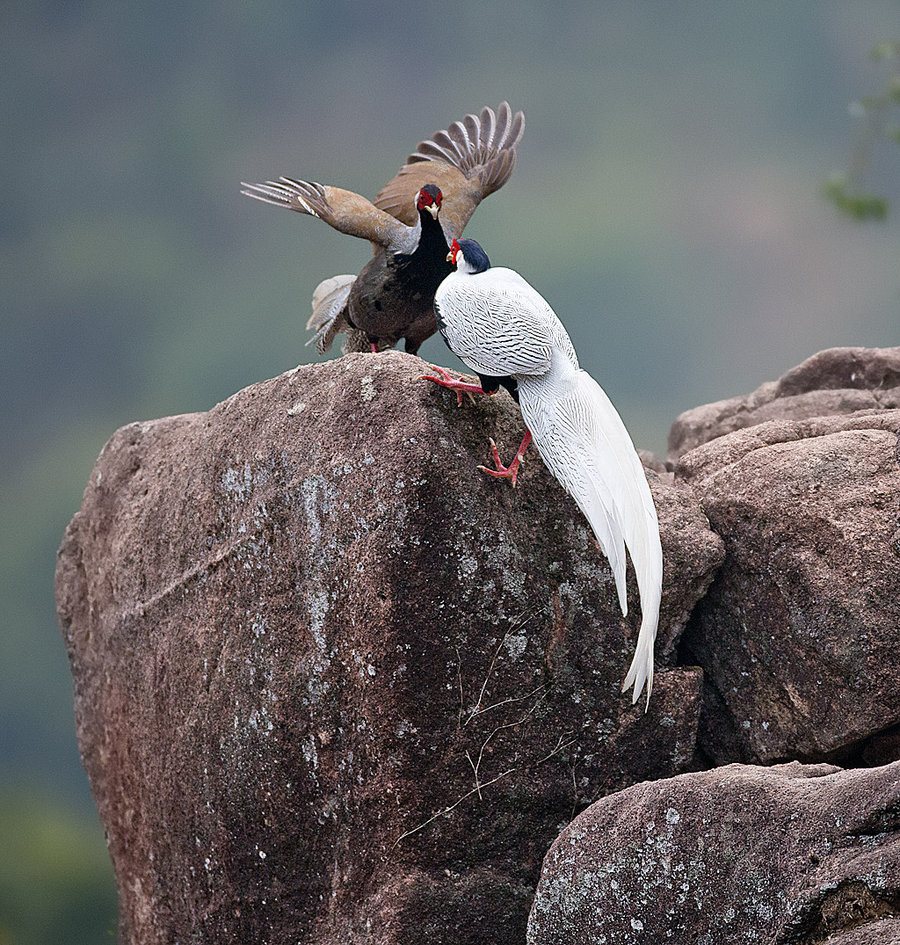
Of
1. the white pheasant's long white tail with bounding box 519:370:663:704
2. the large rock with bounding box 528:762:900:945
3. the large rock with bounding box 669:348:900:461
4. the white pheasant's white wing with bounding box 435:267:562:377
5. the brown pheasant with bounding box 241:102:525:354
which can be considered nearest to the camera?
the large rock with bounding box 528:762:900:945

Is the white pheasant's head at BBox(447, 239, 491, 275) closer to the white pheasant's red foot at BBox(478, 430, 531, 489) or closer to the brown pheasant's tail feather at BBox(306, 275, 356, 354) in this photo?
the white pheasant's red foot at BBox(478, 430, 531, 489)

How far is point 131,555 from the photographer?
12.8ft

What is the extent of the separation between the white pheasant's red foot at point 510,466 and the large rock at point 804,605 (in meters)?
0.78

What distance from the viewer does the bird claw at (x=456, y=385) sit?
9.57 feet

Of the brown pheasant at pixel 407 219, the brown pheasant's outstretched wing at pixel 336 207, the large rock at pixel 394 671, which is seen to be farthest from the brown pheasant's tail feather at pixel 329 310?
the large rock at pixel 394 671

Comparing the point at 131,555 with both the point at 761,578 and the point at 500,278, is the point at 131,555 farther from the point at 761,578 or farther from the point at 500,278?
the point at 761,578

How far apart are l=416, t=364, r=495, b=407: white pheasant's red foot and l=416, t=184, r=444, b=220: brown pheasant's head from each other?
0.84 meters

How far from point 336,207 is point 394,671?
5.73 ft

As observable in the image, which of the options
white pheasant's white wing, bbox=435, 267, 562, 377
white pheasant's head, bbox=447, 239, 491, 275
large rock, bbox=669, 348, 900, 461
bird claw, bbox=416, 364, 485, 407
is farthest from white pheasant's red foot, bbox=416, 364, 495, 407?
large rock, bbox=669, 348, 900, 461

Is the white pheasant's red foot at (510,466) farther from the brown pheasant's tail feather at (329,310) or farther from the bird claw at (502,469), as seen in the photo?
the brown pheasant's tail feather at (329,310)

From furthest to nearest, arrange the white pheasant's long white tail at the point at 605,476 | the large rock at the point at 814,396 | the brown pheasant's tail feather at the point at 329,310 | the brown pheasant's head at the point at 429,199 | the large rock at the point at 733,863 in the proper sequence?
the large rock at the point at 814,396 → the brown pheasant's tail feather at the point at 329,310 → the brown pheasant's head at the point at 429,199 → the white pheasant's long white tail at the point at 605,476 → the large rock at the point at 733,863

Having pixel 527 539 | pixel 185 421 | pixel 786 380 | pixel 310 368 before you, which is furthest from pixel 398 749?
pixel 786 380

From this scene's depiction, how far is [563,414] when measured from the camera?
2734 mm

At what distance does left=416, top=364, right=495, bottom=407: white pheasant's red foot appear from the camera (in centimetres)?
291
